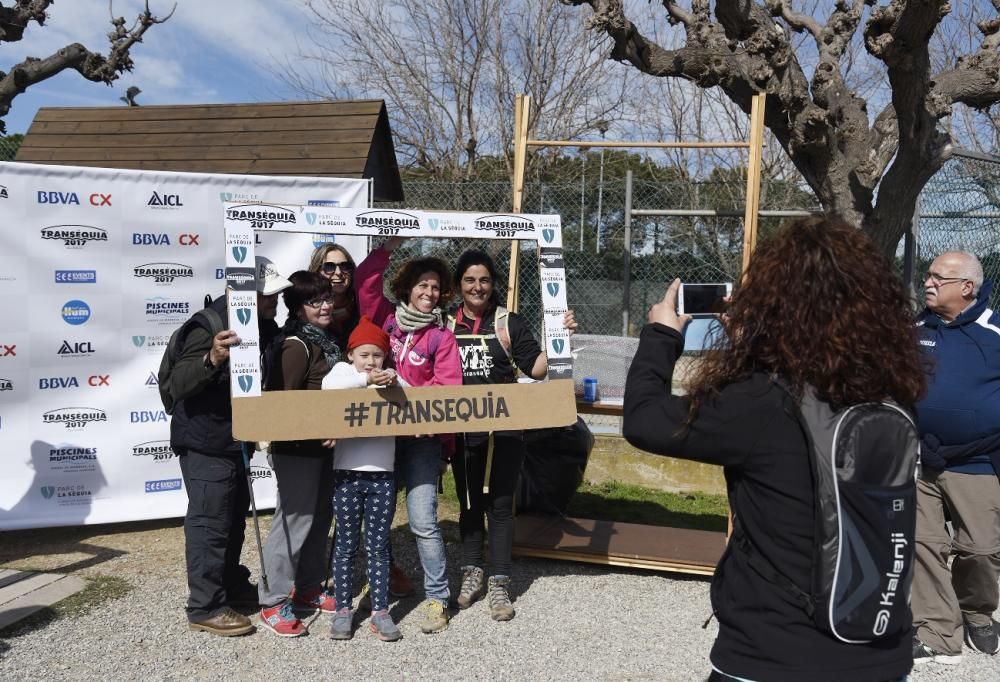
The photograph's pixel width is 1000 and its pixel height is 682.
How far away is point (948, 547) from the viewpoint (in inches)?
154

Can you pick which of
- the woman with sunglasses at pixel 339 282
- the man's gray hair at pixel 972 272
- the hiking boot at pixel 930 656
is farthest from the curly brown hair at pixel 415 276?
the hiking boot at pixel 930 656

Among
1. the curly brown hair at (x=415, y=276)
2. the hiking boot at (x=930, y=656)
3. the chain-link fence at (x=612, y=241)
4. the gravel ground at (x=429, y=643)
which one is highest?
the chain-link fence at (x=612, y=241)

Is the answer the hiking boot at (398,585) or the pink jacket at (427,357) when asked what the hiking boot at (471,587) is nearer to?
the hiking boot at (398,585)

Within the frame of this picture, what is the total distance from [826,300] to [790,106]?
16.6 feet

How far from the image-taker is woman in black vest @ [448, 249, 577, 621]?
4246 mm

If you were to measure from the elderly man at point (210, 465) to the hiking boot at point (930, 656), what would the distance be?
3267 millimetres

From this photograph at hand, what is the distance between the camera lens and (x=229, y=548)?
4055 mm

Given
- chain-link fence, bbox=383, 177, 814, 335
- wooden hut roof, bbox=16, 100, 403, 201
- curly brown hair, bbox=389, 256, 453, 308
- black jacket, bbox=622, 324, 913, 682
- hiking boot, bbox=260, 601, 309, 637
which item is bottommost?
hiking boot, bbox=260, 601, 309, 637

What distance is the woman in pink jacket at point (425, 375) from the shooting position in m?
3.98

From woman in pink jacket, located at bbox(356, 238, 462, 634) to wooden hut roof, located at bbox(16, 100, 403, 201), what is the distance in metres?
3.03

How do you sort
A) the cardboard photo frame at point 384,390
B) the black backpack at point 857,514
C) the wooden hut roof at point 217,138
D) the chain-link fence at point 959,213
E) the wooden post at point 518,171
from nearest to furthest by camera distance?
the black backpack at point 857,514, the cardboard photo frame at point 384,390, the wooden post at point 518,171, the chain-link fence at point 959,213, the wooden hut roof at point 217,138

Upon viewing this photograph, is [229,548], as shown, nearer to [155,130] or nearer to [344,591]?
[344,591]

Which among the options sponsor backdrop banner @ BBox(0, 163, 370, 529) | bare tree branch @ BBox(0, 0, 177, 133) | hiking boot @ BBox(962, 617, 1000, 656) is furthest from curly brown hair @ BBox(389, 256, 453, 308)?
bare tree branch @ BBox(0, 0, 177, 133)

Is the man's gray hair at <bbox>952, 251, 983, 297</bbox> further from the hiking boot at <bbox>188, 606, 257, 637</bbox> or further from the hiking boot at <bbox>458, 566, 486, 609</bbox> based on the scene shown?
the hiking boot at <bbox>188, 606, 257, 637</bbox>
